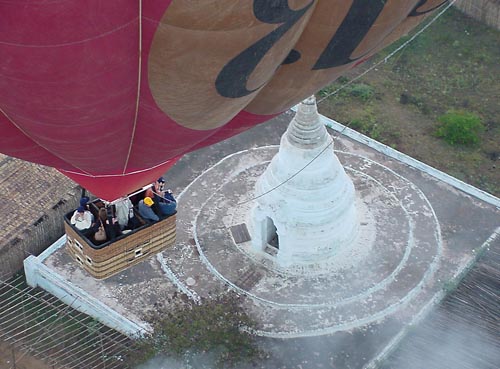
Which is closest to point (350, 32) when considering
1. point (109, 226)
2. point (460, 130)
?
point (109, 226)

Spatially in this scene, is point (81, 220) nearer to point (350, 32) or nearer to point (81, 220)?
point (81, 220)

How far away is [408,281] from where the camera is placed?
2233 cm

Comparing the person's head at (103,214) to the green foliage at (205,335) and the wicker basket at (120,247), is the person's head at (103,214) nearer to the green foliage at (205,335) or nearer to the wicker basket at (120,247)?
the wicker basket at (120,247)

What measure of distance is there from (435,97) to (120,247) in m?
15.8

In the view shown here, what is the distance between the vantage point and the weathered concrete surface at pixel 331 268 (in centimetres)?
2117

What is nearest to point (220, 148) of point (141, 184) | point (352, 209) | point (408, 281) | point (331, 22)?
point (352, 209)

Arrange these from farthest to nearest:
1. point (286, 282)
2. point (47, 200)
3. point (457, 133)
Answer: point (457, 133) → point (47, 200) → point (286, 282)

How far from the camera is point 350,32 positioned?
14.8 metres

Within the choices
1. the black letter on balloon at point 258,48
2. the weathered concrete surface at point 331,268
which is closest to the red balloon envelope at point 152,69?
the black letter on balloon at point 258,48

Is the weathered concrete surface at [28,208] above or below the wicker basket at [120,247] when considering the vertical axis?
below

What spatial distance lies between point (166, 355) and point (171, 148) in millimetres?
7000

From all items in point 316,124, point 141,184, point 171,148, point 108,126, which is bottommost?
point 316,124

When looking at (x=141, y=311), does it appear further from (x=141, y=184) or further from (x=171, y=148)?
(x=171, y=148)

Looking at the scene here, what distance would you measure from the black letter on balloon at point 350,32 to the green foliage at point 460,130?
521 inches
